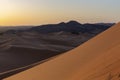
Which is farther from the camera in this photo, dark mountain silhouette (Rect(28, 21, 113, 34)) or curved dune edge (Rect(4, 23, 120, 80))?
dark mountain silhouette (Rect(28, 21, 113, 34))

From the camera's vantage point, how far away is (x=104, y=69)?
4359mm

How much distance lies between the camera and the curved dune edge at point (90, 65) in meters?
4.30

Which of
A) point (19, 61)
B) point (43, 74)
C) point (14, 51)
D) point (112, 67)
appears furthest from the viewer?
point (14, 51)

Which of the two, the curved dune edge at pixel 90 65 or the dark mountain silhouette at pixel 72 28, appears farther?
the dark mountain silhouette at pixel 72 28

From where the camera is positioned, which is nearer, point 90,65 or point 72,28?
point 90,65

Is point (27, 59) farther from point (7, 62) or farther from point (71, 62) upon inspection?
point (71, 62)

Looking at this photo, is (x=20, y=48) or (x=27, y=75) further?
(x=20, y=48)

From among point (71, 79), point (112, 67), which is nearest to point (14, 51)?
point (71, 79)

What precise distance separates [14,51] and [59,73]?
8.54m

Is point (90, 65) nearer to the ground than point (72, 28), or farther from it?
nearer to the ground

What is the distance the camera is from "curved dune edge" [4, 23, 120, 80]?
14.1 feet

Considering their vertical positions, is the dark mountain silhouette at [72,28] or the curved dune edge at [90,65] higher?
the dark mountain silhouette at [72,28]

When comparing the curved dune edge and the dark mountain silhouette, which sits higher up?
the dark mountain silhouette

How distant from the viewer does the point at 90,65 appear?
17.5ft
